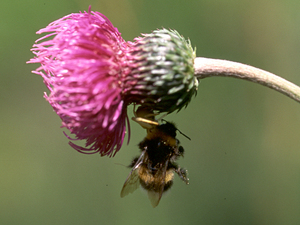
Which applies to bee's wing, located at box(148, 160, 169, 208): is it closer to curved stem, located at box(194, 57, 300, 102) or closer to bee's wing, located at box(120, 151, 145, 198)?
bee's wing, located at box(120, 151, 145, 198)

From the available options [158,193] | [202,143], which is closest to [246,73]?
[158,193]

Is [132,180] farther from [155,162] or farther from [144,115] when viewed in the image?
[144,115]

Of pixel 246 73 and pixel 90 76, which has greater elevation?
pixel 246 73

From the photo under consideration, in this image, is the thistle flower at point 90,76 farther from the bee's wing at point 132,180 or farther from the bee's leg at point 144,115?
the bee's wing at point 132,180

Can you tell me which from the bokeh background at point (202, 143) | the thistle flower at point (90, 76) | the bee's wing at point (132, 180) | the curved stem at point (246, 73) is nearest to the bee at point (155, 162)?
the bee's wing at point (132, 180)

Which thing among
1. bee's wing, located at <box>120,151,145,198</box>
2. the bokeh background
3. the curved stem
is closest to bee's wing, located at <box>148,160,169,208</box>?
bee's wing, located at <box>120,151,145,198</box>

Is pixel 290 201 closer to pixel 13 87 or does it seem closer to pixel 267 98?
pixel 267 98
